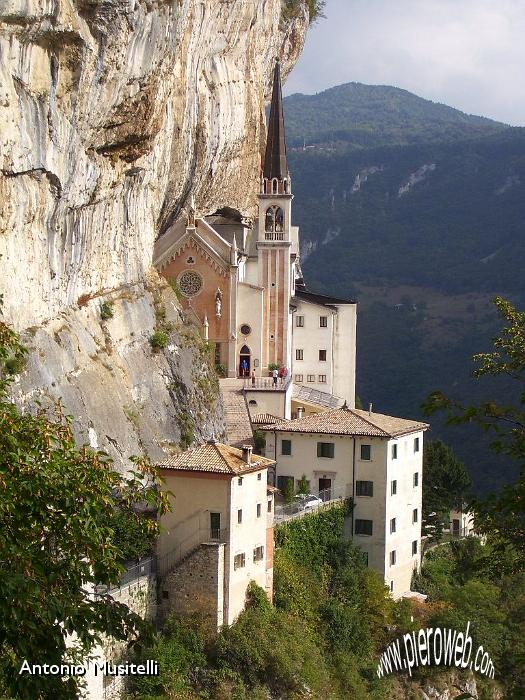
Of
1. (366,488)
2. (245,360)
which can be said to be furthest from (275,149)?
(366,488)

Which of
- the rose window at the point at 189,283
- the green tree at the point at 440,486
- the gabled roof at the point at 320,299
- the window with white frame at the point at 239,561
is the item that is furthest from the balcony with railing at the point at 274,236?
the window with white frame at the point at 239,561

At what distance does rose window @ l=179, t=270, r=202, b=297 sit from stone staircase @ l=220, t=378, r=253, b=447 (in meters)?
4.00

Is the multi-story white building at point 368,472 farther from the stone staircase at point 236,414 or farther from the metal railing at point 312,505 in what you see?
the stone staircase at point 236,414

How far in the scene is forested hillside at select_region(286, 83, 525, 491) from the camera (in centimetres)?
11069

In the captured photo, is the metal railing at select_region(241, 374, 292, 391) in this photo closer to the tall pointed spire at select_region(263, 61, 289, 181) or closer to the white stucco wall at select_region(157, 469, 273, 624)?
the tall pointed spire at select_region(263, 61, 289, 181)

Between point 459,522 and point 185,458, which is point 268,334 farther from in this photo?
point 185,458

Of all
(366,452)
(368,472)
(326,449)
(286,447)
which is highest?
(286,447)

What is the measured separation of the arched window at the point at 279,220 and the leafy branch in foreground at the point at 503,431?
135 feet

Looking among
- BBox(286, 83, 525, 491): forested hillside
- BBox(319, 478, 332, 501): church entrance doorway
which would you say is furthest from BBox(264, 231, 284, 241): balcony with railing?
BBox(286, 83, 525, 491): forested hillside

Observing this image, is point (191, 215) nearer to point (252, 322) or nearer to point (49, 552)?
point (252, 322)

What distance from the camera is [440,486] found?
174 feet

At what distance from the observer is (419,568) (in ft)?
155

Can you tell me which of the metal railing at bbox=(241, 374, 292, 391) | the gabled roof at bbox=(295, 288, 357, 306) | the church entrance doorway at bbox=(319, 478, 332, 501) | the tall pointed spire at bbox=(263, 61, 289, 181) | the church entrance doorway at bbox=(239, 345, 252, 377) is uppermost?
the tall pointed spire at bbox=(263, 61, 289, 181)

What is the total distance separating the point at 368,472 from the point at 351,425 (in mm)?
1792
